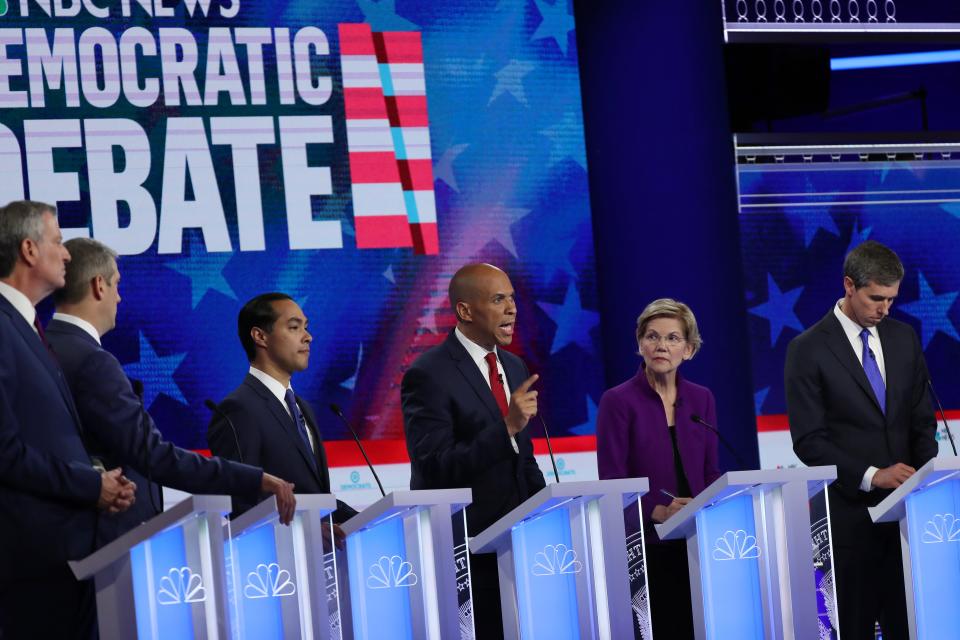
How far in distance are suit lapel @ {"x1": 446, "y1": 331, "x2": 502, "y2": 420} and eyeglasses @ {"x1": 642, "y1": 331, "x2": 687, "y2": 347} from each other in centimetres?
65

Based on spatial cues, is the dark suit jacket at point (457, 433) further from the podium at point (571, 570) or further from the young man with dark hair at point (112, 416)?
the young man with dark hair at point (112, 416)

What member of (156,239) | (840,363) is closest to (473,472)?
(840,363)

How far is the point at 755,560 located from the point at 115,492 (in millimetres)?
1721

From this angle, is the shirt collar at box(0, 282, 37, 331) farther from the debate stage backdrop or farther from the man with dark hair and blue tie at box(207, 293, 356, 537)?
the debate stage backdrop

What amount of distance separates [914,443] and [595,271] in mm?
1728

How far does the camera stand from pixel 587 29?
6773 mm

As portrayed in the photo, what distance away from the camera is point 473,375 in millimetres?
4523

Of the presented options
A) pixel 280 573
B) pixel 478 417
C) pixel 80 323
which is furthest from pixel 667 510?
pixel 80 323

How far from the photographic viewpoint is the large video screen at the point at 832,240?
669cm

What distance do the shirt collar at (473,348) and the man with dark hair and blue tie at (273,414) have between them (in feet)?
1.58

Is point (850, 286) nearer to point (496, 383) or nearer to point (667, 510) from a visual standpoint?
point (667, 510)

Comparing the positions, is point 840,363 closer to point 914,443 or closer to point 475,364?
point 914,443

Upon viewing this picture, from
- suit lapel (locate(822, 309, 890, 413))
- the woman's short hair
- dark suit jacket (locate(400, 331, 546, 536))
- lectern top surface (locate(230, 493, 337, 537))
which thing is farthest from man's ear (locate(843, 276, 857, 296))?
lectern top surface (locate(230, 493, 337, 537))

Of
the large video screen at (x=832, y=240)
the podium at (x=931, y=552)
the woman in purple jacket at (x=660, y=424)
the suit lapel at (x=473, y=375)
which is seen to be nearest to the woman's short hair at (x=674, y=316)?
the woman in purple jacket at (x=660, y=424)
